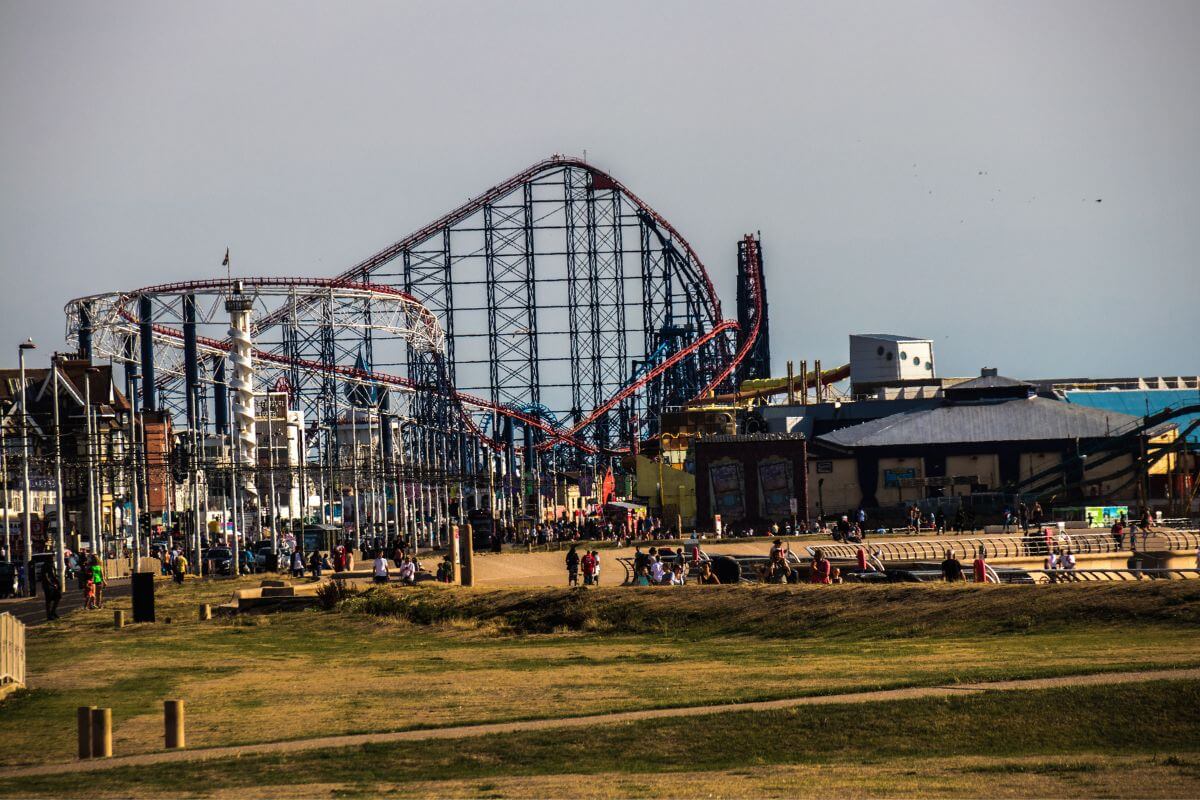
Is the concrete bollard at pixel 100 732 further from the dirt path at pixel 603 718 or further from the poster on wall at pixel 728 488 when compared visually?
the poster on wall at pixel 728 488

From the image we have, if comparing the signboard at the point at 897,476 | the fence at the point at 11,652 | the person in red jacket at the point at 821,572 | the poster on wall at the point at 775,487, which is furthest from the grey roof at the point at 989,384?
the fence at the point at 11,652

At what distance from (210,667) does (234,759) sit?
1121 cm

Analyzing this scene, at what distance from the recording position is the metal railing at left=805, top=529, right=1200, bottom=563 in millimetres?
45625

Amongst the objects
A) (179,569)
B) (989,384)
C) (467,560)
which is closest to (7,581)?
(179,569)

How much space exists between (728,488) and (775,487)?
2113mm

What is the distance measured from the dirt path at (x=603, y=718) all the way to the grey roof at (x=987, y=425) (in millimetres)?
62481

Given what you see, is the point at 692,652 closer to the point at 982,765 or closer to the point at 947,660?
the point at 947,660

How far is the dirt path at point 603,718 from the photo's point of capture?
1842cm

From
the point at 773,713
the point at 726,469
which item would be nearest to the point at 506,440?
the point at 726,469

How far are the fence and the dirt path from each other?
6.51m

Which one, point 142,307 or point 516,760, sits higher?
point 142,307

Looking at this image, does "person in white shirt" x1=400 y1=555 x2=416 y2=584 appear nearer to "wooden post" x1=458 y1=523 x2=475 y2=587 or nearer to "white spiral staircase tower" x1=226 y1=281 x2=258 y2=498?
"wooden post" x1=458 y1=523 x2=475 y2=587

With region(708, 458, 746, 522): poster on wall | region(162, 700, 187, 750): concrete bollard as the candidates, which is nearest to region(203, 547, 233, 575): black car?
region(708, 458, 746, 522): poster on wall

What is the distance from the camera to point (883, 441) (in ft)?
273
